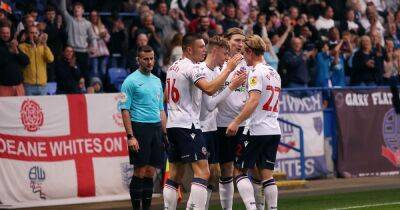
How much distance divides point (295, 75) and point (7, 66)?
7.27 metres

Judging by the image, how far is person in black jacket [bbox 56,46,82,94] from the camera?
20.3 m

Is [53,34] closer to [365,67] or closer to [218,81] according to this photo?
[365,67]

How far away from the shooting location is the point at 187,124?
1334 cm

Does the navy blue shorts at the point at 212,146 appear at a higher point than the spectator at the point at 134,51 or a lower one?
lower

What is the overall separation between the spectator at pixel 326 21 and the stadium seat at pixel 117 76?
6524mm

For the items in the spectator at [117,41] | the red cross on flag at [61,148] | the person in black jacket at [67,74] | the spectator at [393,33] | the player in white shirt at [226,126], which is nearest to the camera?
the player in white shirt at [226,126]

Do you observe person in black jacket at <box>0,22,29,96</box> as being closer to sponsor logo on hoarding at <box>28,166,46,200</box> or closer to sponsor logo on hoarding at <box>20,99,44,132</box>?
sponsor logo on hoarding at <box>20,99,44,132</box>

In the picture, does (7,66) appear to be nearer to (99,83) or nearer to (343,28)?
(99,83)

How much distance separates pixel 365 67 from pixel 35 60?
29.1 ft

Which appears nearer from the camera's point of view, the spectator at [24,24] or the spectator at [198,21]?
the spectator at [24,24]

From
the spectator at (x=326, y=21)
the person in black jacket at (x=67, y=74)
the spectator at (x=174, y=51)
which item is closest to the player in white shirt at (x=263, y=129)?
the spectator at (x=174, y=51)

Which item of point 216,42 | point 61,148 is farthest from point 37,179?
point 216,42

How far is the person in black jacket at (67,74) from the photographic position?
20266 millimetres

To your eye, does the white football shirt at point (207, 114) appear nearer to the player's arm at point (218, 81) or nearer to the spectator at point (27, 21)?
the player's arm at point (218, 81)
